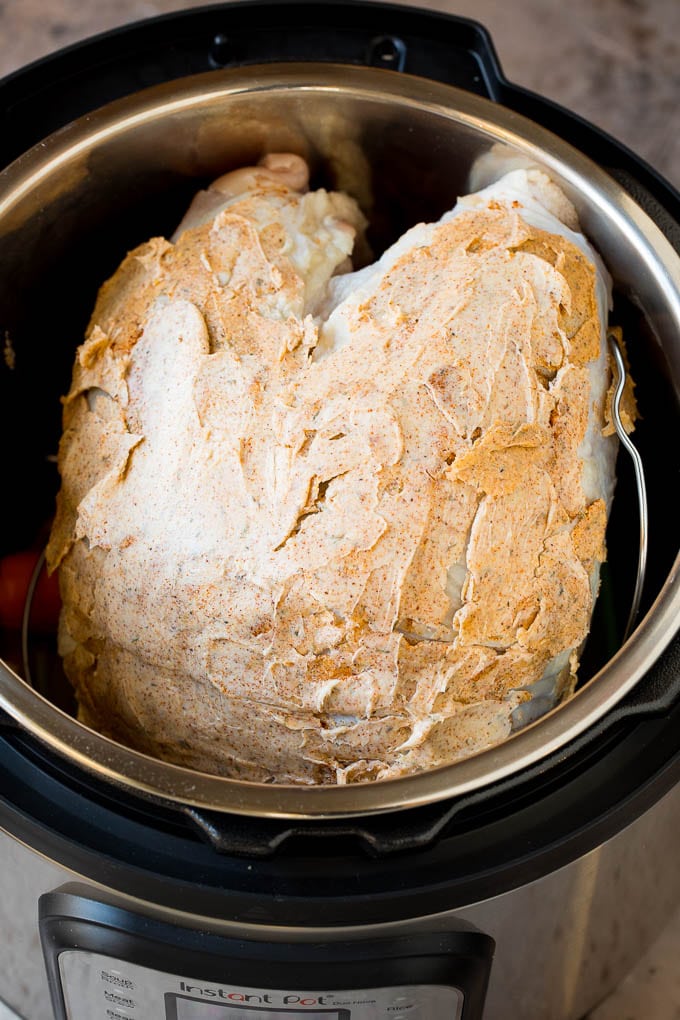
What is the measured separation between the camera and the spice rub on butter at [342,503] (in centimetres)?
79

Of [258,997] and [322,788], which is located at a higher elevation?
[322,788]

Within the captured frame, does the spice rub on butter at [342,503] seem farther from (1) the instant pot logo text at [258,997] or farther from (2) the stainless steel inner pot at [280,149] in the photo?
(1) the instant pot logo text at [258,997]

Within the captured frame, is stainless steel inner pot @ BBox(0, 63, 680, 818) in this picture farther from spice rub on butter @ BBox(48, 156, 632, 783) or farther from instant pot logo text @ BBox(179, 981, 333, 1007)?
instant pot logo text @ BBox(179, 981, 333, 1007)

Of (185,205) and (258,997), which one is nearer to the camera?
(258,997)

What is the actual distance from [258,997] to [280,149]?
2.38ft

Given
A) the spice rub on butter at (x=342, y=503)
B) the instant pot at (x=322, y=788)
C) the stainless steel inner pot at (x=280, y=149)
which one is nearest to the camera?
the instant pot at (x=322, y=788)

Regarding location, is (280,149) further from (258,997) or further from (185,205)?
(258,997)

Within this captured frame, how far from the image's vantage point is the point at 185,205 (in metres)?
1.05

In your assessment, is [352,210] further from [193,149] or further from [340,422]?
[340,422]

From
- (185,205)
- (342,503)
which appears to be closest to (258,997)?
(342,503)

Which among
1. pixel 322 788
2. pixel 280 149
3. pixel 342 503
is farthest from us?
pixel 280 149

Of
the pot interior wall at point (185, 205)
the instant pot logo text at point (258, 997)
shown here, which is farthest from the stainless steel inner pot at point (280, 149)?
the instant pot logo text at point (258, 997)

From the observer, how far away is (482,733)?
798 mm

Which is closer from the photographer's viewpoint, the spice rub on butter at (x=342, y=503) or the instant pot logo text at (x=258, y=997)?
the instant pot logo text at (x=258, y=997)
